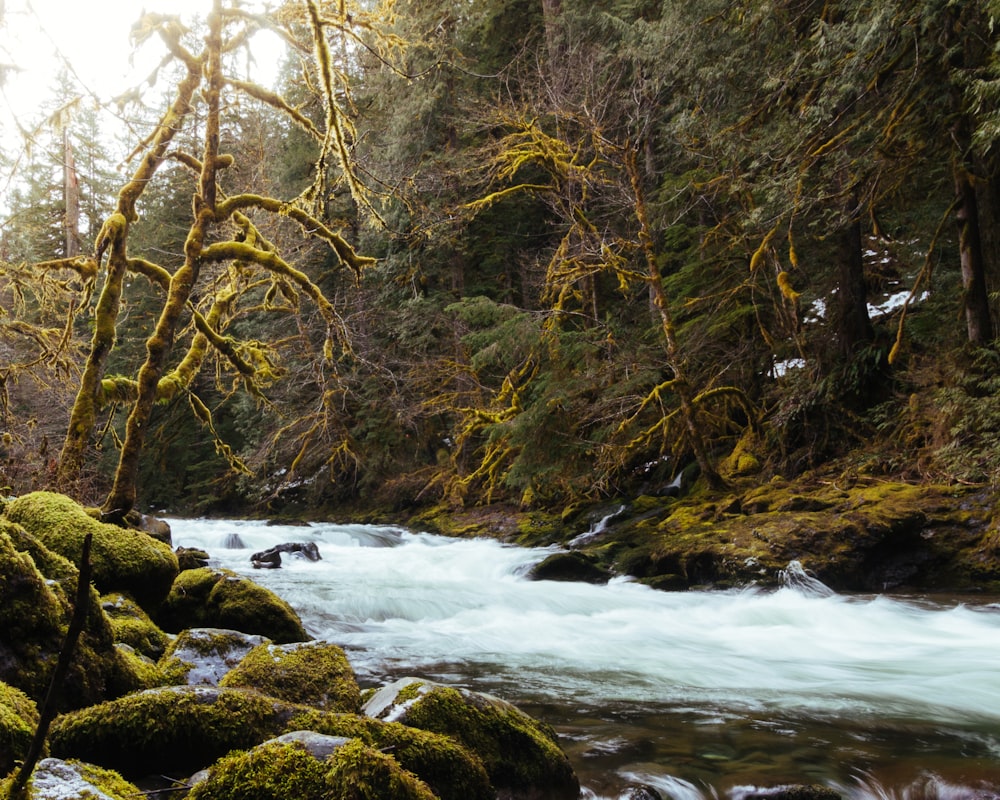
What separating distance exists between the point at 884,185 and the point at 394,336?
1220cm

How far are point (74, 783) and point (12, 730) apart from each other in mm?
331

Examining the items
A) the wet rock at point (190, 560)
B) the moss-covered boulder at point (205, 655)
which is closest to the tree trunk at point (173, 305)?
the wet rock at point (190, 560)

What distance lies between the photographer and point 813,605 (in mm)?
7668

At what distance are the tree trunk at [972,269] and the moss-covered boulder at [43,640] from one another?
9.64m

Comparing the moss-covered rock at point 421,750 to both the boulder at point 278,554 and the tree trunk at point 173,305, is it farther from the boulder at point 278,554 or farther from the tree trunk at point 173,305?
the boulder at point 278,554

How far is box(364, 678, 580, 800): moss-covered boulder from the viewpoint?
3066 mm

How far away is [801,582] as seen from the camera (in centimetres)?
805

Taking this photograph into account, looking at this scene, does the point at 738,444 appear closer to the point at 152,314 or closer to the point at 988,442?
the point at 988,442

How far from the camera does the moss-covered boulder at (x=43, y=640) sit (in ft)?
9.45

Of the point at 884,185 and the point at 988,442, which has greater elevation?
the point at 884,185

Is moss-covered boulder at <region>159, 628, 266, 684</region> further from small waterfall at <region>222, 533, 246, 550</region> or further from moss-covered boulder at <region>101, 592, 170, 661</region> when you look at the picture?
small waterfall at <region>222, 533, 246, 550</region>

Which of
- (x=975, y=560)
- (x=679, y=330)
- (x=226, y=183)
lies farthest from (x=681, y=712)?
(x=226, y=183)

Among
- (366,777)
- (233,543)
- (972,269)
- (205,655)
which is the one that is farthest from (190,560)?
(972,269)

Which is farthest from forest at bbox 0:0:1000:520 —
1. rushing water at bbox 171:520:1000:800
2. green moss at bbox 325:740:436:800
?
green moss at bbox 325:740:436:800
